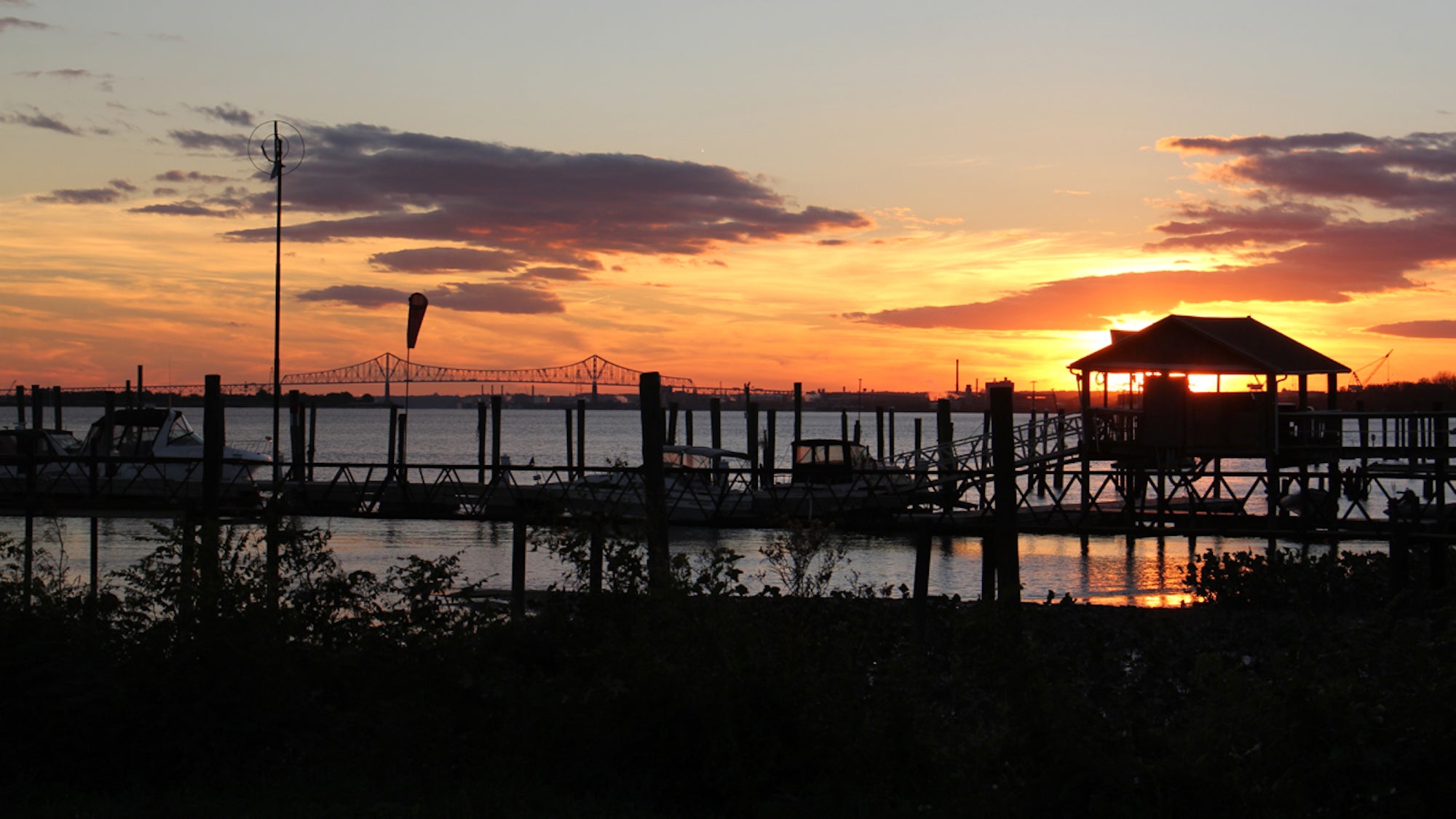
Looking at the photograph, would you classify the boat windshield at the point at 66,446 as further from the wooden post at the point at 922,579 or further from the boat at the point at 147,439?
the wooden post at the point at 922,579

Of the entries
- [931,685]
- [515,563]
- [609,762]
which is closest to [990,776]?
[609,762]

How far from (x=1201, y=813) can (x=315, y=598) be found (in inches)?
265

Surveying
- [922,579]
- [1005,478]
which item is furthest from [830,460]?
[1005,478]

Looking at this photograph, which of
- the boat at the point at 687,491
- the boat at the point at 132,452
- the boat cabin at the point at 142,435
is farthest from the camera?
the boat cabin at the point at 142,435

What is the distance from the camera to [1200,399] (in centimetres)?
2705

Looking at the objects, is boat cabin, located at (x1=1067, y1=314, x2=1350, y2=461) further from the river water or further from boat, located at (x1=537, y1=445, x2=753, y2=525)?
boat, located at (x1=537, y1=445, x2=753, y2=525)

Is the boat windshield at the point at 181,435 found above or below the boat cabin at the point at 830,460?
above

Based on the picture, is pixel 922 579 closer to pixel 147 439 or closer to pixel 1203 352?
pixel 1203 352

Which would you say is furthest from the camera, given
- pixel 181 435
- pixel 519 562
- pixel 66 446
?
pixel 181 435

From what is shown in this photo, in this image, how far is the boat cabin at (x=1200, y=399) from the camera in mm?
26844

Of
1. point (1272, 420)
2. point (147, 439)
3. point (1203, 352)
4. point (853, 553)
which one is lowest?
point (853, 553)

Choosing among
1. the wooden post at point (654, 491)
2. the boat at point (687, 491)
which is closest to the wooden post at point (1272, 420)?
the boat at point (687, 491)

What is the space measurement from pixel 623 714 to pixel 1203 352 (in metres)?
22.5

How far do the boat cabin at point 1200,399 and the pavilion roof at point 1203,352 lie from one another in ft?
0.08
